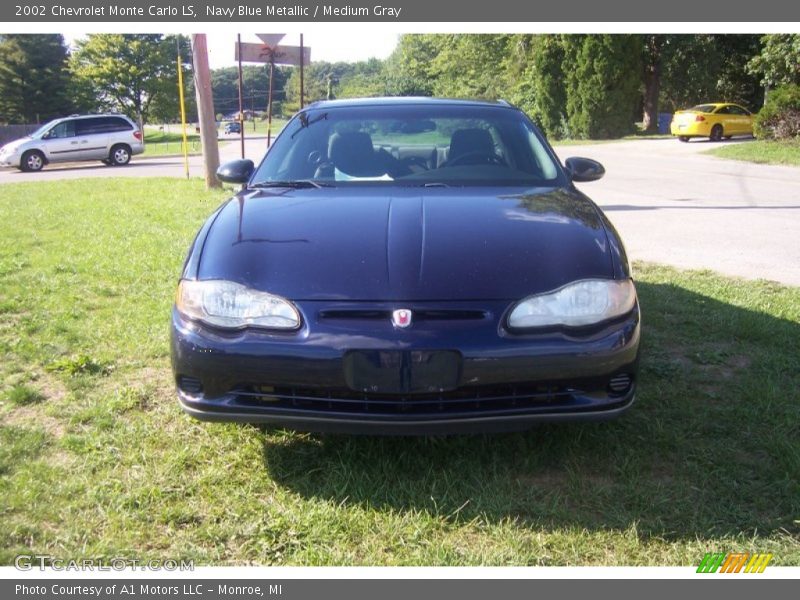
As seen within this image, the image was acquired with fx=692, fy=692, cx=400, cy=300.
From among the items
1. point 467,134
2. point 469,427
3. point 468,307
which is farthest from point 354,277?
point 467,134

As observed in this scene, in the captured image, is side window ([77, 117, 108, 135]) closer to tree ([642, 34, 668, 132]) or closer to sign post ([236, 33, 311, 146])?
sign post ([236, 33, 311, 146])

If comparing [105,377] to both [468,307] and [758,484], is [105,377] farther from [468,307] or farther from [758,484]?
[758,484]

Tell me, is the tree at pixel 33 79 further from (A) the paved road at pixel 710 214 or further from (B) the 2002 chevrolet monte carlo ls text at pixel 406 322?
(B) the 2002 chevrolet monte carlo ls text at pixel 406 322

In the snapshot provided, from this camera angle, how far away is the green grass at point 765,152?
60.2ft

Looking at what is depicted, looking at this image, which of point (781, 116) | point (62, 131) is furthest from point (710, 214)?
point (62, 131)

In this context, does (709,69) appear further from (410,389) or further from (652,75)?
(410,389)

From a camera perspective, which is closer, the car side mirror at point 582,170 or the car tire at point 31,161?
the car side mirror at point 582,170

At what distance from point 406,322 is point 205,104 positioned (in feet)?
35.9

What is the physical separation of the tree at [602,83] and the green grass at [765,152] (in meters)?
9.17

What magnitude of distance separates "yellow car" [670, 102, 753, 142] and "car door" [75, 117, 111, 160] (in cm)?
2093

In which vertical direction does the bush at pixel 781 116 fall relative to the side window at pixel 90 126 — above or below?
above

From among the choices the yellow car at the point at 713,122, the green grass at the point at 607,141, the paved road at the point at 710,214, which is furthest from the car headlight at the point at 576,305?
the green grass at the point at 607,141

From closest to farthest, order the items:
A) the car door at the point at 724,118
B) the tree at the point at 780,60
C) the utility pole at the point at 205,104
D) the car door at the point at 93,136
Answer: the utility pole at the point at 205,104 → the tree at the point at 780,60 → the car door at the point at 93,136 → the car door at the point at 724,118

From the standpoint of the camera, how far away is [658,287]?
5367 millimetres
